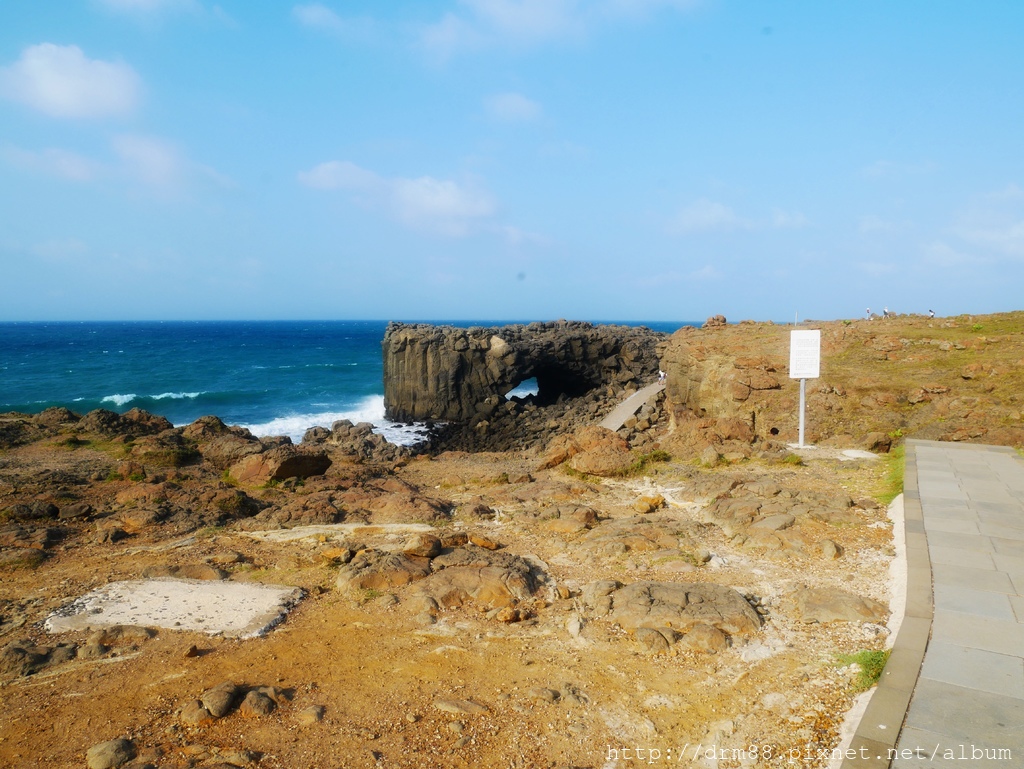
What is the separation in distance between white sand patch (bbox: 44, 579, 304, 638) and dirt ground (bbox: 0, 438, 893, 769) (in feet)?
0.68

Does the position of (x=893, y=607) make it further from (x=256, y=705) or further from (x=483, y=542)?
(x=256, y=705)

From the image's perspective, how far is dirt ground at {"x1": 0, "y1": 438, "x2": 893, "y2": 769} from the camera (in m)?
4.28

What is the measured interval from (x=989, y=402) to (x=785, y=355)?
5525 mm

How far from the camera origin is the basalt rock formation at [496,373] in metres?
36.7

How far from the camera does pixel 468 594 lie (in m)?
6.82

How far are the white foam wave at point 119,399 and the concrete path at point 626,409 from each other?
111ft

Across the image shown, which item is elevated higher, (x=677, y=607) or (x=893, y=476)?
(x=893, y=476)

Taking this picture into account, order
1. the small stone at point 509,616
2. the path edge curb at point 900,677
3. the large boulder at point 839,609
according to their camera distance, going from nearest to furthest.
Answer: the path edge curb at point 900,677 → the large boulder at point 839,609 → the small stone at point 509,616

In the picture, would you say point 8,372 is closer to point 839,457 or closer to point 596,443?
point 596,443

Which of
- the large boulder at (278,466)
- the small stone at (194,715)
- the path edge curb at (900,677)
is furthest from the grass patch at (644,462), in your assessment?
the small stone at (194,715)

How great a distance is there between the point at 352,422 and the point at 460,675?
108ft

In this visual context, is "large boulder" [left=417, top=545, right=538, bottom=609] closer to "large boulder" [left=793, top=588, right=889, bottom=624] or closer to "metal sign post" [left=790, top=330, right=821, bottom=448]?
"large boulder" [left=793, top=588, right=889, bottom=624]

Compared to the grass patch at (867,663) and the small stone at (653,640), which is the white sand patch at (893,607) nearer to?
the grass patch at (867,663)

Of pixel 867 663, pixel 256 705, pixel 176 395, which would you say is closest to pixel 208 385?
pixel 176 395
